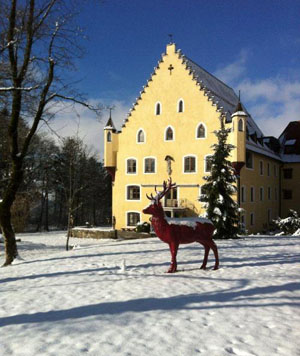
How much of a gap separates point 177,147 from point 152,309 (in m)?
22.9

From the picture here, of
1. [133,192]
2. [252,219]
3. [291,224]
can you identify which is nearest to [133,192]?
[133,192]

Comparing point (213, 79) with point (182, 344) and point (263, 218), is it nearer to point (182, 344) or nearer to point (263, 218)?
point (263, 218)

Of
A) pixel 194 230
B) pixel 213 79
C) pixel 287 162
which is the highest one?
pixel 213 79

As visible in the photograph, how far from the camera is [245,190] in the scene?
27.5m

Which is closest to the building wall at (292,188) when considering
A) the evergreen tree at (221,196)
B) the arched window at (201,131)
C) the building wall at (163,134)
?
the building wall at (163,134)

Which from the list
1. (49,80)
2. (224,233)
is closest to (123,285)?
(49,80)

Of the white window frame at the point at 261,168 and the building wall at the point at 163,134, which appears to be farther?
the white window frame at the point at 261,168

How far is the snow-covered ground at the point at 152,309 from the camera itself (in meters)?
4.50

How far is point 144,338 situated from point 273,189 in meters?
32.1

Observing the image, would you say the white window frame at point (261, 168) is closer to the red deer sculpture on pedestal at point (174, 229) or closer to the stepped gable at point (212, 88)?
the stepped gable at point (212, 88)

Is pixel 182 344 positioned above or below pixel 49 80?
below

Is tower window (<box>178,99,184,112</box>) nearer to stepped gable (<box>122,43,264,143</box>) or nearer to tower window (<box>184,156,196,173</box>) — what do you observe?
stepped gable (<box>122,43,264,143</box>)

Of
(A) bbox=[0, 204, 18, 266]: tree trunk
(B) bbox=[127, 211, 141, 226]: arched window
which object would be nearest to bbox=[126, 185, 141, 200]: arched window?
(B) bbox=[127, 211, 141, 226]: arched window

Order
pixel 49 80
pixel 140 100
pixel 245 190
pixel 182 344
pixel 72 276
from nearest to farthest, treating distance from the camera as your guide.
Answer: pixel 182 344
pixel 72 276
pixel 49 80
pixel 245 190
pixel 140 100
